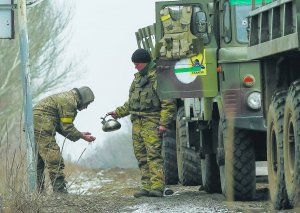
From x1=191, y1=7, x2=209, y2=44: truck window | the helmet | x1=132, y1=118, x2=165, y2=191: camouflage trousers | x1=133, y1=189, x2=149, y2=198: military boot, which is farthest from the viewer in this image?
the helmet

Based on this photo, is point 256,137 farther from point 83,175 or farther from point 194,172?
point 83,175

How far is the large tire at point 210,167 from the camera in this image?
15438 millimetres

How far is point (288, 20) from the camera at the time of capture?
33.7ft

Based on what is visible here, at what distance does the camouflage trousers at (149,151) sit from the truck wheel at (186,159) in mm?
1842

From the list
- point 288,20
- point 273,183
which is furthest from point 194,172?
point 288,20

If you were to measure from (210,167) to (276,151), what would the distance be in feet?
13.1

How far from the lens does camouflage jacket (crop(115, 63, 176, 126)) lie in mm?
14672

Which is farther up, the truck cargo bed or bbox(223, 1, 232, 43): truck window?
bbox(223, 1, 232, 43): truck window

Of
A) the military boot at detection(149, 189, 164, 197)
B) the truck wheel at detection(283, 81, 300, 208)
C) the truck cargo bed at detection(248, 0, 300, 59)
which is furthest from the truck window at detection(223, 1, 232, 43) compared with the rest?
the truck wheel at detection(283, 81, 300, 208)

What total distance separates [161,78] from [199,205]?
1815mm

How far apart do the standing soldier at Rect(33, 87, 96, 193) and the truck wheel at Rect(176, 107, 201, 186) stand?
3.94ft

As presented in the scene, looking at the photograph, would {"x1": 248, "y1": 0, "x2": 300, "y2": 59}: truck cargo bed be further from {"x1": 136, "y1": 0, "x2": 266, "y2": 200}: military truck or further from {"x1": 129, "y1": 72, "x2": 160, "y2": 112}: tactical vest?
{"x1": 129, "y1": 72, "x2": 160, "y2": 112}: tactical vest

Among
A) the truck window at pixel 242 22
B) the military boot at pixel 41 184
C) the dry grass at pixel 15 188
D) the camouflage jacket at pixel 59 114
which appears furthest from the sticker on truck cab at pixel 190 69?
the dry grass at pixel 15 188

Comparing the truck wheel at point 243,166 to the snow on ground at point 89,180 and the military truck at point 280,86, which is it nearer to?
the military truck at point 280,86
